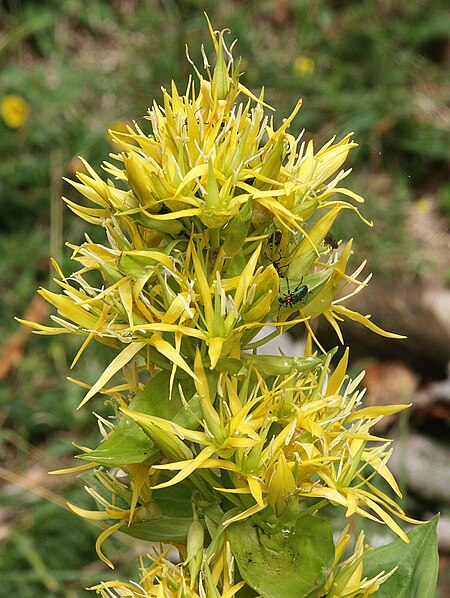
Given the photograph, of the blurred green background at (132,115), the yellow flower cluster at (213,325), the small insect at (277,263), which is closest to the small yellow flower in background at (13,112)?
the blurred green background at (132,115)

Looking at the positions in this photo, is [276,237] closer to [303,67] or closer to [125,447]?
[125,447]

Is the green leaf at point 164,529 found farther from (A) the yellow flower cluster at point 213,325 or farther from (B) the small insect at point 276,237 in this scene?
(B) the small insect at point 276,237

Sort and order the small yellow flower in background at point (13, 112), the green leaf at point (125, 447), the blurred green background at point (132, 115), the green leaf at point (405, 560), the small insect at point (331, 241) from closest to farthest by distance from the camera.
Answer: the green leaf at point (125, 447) < the small insect at point (331, 241) < the green leaf at point (405, 560) < the blurred green background at point (132, 115) < the small yellow flower in background at point (13, 112)

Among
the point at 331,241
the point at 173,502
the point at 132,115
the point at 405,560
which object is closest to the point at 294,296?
the point at 331,241

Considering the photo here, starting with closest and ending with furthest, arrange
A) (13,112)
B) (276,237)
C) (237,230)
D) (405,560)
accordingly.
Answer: (237,230), (276,237), (405,560), (13,112)

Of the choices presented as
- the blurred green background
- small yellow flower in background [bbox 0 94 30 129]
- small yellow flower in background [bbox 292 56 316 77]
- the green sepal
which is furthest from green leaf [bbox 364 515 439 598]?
small yellow flower in background [bbox 0 94 30 129]

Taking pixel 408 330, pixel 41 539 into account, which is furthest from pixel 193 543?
pixel 408 330
